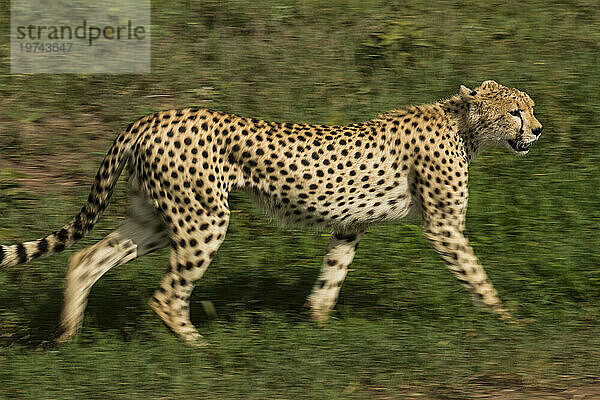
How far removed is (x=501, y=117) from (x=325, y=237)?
1.97 m

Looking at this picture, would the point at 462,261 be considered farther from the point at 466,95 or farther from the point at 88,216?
the point at 88,216

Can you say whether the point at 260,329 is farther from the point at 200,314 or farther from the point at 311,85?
the point at 311,85

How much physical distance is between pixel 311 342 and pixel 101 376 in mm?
1369

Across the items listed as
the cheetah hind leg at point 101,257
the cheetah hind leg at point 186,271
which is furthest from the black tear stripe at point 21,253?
the cheetah hind leg at point 186,271

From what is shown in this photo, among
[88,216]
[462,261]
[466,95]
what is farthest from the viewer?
[466,95]

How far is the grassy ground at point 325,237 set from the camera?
6.67 meters

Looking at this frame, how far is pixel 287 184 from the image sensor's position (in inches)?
289

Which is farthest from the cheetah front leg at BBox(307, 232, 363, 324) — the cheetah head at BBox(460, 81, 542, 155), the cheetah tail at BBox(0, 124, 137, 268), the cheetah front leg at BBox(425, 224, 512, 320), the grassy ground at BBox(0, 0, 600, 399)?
the cheetah tail at BBox(0, 124, 137, 268)

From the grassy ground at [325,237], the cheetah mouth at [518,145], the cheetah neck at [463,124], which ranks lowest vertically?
the grassy ground at [325,237]

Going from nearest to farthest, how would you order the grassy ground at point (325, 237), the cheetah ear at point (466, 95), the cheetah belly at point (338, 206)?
1. the grassy ground at point (325, 237)
2. the cheetah belly at point (338, 206)
3. the cheetah ear at point (466, 95)

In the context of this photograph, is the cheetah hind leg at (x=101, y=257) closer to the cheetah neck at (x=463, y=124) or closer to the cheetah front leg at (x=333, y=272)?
the cheetah front leg at (x=333, y=272)

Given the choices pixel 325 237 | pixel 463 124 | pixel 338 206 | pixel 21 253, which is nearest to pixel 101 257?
pixel 21 253

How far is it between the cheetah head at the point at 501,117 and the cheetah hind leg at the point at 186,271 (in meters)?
1.90

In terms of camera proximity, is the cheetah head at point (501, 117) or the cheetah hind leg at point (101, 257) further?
the cheetah head at point (501, 117)
